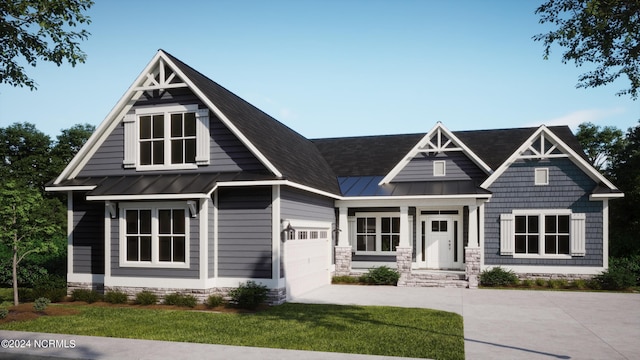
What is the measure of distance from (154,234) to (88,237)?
2.97m

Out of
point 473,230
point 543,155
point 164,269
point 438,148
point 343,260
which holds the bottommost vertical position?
point 343,260

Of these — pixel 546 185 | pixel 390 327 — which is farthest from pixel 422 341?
pixel 546 185

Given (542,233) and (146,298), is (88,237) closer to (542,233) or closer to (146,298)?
(146,298)

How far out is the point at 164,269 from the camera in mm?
15312

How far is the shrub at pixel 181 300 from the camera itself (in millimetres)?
14711

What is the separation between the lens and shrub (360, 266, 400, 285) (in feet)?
67.7

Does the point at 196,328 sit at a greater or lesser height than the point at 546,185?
lesser

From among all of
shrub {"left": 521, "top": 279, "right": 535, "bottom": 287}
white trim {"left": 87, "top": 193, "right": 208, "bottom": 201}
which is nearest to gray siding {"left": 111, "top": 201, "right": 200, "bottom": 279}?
white trim {"left": 87, "top": 193, "right": 208, "bottom": 201}

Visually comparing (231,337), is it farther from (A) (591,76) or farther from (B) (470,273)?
(A) (591,76)

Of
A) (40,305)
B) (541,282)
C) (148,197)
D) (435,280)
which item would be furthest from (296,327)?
(541,282)

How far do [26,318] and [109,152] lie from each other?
19.4 ft

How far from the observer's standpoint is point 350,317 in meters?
13.0

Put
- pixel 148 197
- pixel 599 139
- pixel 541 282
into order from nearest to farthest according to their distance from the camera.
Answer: pixel 148 197 → pixel 541 282 → pixel 599 139

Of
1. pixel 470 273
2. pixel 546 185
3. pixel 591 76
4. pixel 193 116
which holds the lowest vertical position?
pixel 470 273
